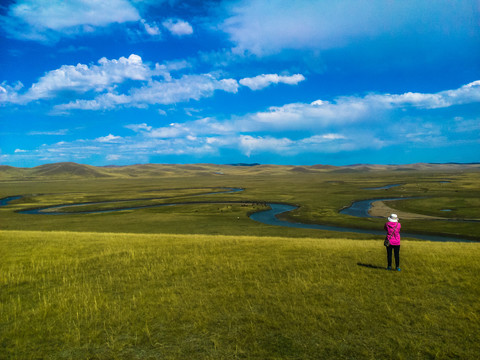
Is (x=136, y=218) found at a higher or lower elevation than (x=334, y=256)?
lower

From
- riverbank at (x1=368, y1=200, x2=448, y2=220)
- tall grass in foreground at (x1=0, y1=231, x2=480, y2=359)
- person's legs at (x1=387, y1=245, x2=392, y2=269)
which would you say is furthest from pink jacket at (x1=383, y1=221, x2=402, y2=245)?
riverbank at (x1=368, y1=200, x2=448, y2=220)

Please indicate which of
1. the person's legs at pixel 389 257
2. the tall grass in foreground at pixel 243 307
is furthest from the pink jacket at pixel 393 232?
the tall grass in foreground at pixel 243 307

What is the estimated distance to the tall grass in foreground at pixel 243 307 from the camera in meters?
8.66

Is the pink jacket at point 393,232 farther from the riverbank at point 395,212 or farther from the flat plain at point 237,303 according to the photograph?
the riverbank at point 395,212

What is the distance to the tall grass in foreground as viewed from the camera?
866cm

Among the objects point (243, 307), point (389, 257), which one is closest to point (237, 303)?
point (243, 307)

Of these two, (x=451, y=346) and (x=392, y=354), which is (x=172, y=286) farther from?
(x=451, y=346)

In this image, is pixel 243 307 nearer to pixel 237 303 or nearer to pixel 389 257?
pixel 237 303

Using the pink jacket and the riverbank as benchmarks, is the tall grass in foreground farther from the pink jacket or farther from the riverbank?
the riverbank

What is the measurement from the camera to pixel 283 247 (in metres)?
21.0

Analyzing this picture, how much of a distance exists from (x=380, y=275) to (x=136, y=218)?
67634 mm

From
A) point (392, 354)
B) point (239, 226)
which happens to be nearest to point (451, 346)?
point (392, 354)

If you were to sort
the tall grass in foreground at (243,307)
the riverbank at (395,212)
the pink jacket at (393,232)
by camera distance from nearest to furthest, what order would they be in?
1. the tall grass in foreground at (243,307)
2. the pink jacket at (393,232)
3. the riverbank at (395,212)

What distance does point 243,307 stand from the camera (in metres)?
11.1
